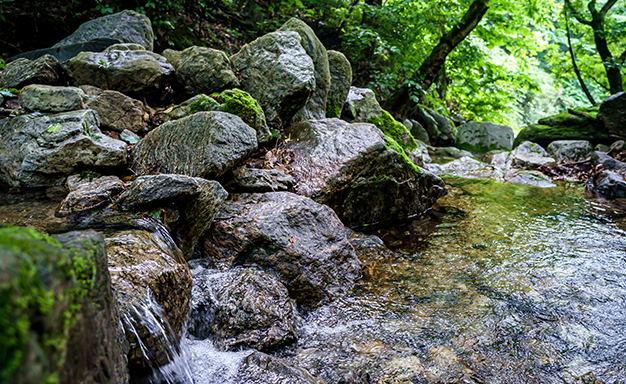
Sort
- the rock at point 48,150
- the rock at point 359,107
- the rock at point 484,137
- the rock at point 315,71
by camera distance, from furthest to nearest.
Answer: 1. the rock at point 484,137
2. the rock at point 359,107
3. the rock at point 315,71
4. the rock at point 48,150

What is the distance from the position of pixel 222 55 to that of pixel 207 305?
4188 millimetres

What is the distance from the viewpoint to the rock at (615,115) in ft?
37.9

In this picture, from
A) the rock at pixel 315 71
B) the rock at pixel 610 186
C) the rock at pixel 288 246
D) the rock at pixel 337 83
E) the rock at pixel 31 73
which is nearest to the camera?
the rock at pixel 288 246

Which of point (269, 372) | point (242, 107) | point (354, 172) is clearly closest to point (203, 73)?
point (242, 107)

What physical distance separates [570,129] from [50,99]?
1567cm

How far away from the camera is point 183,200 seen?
3.22 meters

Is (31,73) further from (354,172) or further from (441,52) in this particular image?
(441,52)

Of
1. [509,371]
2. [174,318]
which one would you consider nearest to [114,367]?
[174,318]

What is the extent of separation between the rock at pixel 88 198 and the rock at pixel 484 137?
15.7 m

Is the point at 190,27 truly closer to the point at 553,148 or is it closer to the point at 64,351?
the point at 64,351

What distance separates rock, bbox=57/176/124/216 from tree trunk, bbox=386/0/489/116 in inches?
408

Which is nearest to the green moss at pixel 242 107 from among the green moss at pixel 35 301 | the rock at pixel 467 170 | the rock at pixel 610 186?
the green moss at pixel 35 301

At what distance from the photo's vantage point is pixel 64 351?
1.03 m

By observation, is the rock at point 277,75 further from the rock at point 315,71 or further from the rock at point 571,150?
the rock at point 571,150
